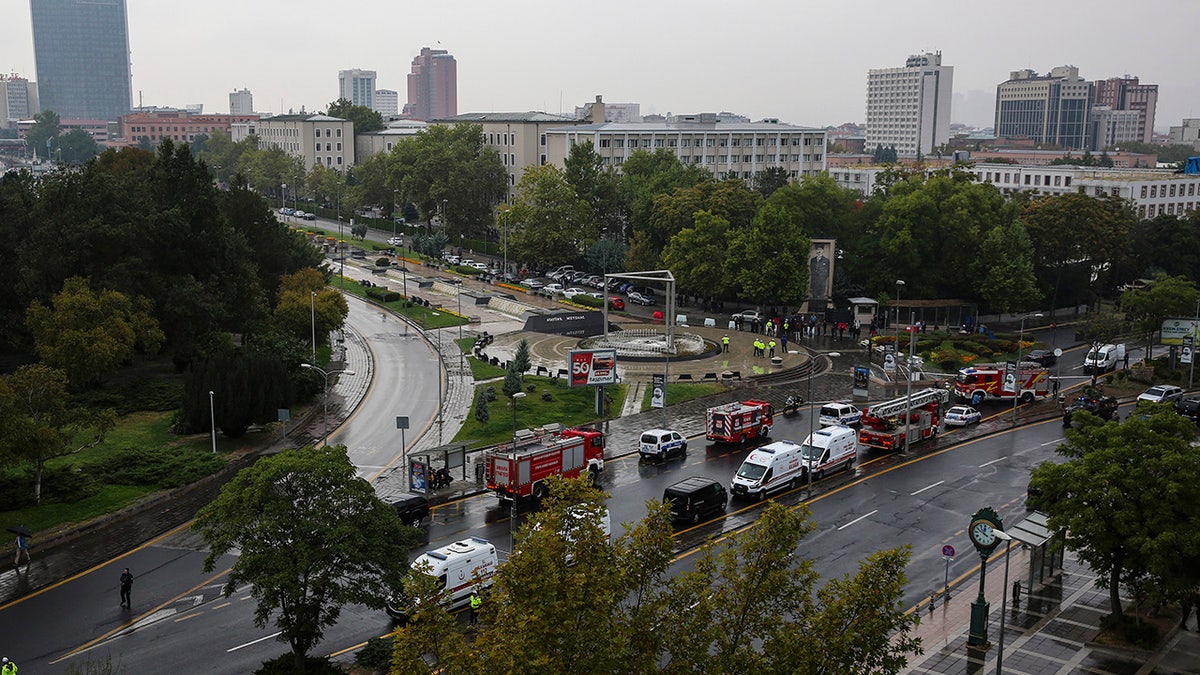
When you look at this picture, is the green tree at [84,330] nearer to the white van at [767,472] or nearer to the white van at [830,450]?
the white van at [767,472]

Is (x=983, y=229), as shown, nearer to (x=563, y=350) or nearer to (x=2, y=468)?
(x=563, y=350)

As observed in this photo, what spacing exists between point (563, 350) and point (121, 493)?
34.6m

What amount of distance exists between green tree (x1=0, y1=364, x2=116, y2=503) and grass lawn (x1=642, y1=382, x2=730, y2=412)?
28.1 m

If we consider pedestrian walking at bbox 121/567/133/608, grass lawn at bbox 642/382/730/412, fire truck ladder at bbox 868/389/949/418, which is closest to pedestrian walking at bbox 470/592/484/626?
pedestrian walking at bbox 121/567/133/608

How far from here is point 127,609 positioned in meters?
31.7

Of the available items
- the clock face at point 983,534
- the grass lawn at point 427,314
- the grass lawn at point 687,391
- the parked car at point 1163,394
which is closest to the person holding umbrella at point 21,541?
the clock face at point 983,534

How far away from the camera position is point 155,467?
144ft

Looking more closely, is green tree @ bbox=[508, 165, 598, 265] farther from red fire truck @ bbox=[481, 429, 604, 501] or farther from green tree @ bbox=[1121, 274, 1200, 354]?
red fire truck @ bbox=[481, 429, 604, 501]

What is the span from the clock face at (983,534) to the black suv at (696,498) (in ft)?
39.4

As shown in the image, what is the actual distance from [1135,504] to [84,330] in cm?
4704

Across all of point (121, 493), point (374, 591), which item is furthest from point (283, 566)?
point (121, 493)

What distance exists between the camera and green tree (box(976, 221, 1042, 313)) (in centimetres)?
8244

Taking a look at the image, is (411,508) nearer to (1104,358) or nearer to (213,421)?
(213,421)

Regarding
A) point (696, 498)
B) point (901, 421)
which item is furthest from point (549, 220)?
point (696, 498)
